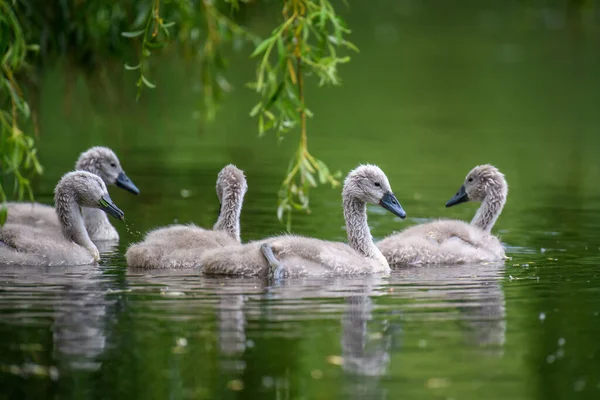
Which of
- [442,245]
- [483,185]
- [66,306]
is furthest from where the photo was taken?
[483,185]

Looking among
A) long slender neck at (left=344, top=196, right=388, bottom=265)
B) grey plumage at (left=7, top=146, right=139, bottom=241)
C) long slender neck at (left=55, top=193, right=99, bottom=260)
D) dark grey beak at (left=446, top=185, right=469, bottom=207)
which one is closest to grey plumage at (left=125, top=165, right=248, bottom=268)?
long slender neck at (left=55, top=193, right=99, bottom=260)

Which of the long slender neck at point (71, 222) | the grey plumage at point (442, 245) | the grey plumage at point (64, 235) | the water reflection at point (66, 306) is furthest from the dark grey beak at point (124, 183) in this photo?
the grey plumage at point (442, 245)

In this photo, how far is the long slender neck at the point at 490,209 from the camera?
1598cm

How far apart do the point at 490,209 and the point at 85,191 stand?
15.4 feet

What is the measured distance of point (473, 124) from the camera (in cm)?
2947

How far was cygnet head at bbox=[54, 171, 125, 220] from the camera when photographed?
1437 cm

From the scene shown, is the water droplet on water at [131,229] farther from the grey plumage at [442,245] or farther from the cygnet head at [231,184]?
the grey plumage at [442,245]

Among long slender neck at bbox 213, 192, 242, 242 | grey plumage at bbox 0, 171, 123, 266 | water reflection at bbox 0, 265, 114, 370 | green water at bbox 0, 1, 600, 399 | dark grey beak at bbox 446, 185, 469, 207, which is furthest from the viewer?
dark grey beak at bbox 446, 185, 469, 207

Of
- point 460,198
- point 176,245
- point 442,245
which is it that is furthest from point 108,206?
point 460,198

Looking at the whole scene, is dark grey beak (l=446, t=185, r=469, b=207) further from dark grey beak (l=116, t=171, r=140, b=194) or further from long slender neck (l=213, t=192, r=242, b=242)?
dark grey beak (l=116, t=171, r=140, b=194)

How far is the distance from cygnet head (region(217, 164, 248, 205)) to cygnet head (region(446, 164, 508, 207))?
9.11 feet

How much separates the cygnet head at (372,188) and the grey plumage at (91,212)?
3.30 meters

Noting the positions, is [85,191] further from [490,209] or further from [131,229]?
[490,209]

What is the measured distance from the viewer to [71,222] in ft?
47.2
